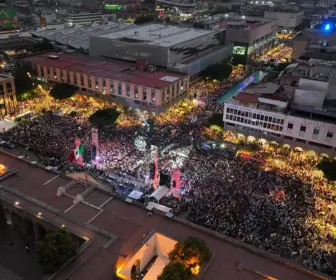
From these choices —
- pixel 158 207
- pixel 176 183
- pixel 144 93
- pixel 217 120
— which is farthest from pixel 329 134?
pixel 144 93

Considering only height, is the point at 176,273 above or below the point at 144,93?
above

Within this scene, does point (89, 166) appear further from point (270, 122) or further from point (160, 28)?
point (160, 28)

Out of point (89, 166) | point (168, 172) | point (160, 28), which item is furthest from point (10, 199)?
point (160, 28)

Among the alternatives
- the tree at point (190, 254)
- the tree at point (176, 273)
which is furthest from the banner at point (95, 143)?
the tree at point (176, 273)

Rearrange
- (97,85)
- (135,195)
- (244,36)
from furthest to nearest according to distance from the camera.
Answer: (244,36)
(97,85)
(135,195)

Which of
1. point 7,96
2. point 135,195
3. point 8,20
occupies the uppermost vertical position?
point 8,20

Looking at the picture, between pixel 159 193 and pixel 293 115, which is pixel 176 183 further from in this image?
pixel 293 115

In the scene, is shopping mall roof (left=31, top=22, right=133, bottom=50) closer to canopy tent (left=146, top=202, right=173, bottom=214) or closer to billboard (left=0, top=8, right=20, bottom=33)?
billboard (left=0, top=8, right=20, bottom=33)

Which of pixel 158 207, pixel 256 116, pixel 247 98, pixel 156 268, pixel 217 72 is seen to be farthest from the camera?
pixel 217 72

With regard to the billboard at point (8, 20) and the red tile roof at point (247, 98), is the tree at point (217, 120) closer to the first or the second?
the red tile roof at point (247, 98)
